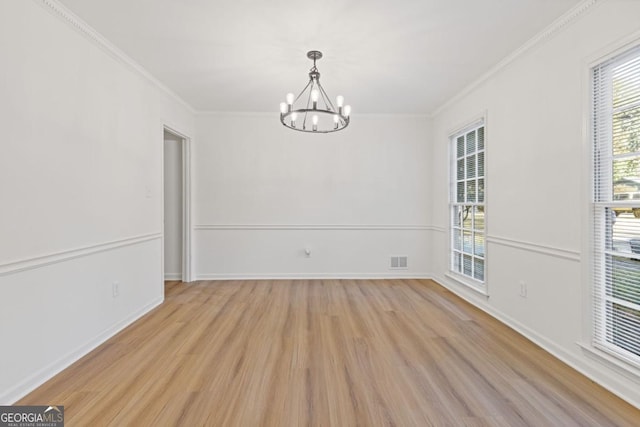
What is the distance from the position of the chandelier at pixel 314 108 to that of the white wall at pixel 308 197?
0.28 meters

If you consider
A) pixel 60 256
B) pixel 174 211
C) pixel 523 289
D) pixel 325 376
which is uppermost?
pixel 174 211

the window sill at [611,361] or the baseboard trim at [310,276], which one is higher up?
the window sill at [611,361]

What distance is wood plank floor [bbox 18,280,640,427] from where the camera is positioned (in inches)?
69.8

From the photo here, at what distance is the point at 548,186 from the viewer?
2.60 meters

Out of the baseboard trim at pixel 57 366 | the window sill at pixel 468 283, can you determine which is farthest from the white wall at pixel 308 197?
the baseboard trim at pixel 57 366

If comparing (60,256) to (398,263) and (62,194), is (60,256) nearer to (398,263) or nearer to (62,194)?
(62,194)

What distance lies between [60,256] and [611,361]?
12.7 ft

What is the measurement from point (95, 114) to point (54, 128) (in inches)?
20.0

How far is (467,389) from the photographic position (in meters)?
2.02

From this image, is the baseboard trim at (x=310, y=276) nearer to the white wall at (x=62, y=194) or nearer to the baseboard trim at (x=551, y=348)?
the baseboard trim at (x=551, y=348)

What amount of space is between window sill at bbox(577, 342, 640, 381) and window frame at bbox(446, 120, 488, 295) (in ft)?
4.21

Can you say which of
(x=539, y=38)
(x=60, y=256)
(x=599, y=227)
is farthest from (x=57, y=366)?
(x=539, y=38)

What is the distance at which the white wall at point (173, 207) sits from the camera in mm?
4969

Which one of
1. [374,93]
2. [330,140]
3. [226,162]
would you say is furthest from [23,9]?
[330,140]
